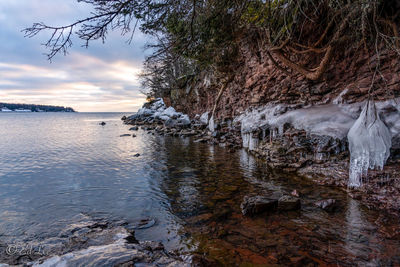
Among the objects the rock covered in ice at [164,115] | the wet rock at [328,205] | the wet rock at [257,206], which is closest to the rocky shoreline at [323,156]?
the wet rock at [328,205]

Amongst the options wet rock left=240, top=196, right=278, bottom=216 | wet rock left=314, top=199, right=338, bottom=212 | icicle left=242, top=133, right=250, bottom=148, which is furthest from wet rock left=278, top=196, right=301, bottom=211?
icicle left=242, top=133, right=250, bottom=148

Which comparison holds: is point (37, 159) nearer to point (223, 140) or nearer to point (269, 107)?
point (223, 140)

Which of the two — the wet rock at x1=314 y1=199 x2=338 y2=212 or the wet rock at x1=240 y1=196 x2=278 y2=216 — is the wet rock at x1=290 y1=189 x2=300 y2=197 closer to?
the wet rock at x1=314 y1=199 x2=338 y2=212

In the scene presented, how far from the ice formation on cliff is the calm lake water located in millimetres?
688

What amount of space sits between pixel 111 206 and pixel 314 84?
23.8ft

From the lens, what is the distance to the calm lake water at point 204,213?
2885 millimetres

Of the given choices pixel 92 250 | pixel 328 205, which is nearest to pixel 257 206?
pixel 328 205

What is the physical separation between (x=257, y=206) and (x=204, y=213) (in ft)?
3.29

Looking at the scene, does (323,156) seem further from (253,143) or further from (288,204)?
(253,143)

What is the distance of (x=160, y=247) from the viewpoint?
2.84 metres

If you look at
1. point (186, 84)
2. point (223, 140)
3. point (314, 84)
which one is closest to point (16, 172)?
point (223, 140)

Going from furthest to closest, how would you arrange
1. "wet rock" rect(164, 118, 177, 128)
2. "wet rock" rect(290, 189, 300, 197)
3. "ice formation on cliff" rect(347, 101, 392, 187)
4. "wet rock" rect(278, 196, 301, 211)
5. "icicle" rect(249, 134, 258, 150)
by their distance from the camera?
"wet rock" rect(164, 118, 177, 128)
"icicle" rect(249, 134, 258, 150)
"wet rock" rect(290, 189, 300, 197)
"ice formation on cliff" rect(347, 101, 392, 187)
"wet rock" rect(278, 196, 301, 211)

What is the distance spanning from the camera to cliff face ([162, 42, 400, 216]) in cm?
456

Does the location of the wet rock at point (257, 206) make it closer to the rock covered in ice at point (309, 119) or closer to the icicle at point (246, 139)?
the rock covered in ice at point (309, 119)
